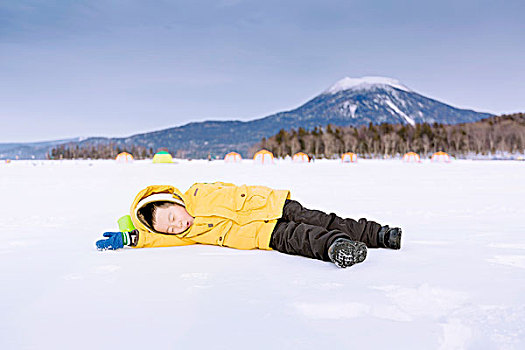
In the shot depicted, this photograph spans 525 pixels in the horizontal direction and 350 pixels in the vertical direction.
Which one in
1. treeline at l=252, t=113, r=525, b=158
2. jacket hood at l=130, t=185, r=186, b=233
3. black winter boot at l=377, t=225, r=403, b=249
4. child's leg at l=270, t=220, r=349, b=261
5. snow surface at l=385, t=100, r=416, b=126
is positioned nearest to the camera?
child's leg at l=270, t=220, r=349, b=261

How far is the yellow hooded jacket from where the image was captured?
226 cm

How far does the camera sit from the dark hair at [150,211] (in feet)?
7.65

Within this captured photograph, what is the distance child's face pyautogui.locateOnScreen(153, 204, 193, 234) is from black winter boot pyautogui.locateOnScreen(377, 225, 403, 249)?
104 centimetres

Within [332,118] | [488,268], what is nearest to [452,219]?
[488,268]

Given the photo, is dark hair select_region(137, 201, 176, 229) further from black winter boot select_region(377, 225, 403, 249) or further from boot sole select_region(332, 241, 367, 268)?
black winter boot select_region(377, 225, 403, 249)

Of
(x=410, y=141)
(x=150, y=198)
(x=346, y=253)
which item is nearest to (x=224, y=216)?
(x=150, y=198)

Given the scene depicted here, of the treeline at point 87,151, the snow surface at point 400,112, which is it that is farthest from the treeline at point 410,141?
the snow surface at point 400,112

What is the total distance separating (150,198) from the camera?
2.30 m

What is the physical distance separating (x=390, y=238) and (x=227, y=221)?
0.88 m

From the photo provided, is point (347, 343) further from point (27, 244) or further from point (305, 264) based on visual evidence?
point (27, 244)

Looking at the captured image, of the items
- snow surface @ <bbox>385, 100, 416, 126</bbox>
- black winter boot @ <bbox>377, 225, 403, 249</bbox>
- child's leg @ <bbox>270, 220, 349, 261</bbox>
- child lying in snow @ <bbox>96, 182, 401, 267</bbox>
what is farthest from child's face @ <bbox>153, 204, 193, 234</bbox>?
snow surface @ <bbox>385, 100, 416, 126</bbox>

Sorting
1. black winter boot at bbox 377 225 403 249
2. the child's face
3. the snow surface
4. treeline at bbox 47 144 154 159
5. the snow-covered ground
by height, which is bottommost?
the snow-covered ground

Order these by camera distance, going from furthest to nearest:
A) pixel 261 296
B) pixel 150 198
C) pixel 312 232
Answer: pixel 150 198 → pixel 312 232 → pixel 261 296

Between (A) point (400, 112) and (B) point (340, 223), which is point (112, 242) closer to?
(B) point (340, 223)
